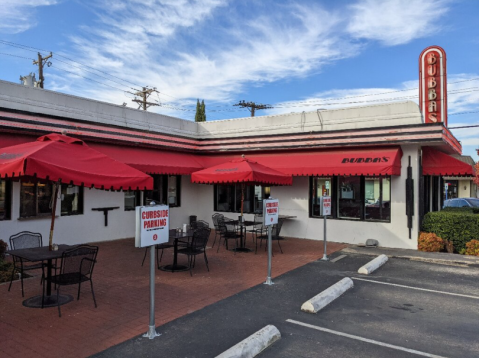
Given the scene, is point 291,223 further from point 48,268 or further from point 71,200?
point 48,268

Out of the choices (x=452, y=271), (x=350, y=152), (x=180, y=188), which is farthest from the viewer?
(x=180, y=188)

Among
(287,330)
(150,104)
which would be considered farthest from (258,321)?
(150,104)

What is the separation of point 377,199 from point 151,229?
9.13m

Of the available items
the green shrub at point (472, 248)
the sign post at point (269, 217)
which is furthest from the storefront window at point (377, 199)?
the sign post at point (269, 217)

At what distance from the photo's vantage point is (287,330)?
16.5ft

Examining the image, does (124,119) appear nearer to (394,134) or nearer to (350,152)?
(350,152)

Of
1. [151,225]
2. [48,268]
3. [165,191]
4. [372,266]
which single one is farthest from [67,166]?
[165,191]

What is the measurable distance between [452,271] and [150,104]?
31.3 m

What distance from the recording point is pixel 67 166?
5.60m

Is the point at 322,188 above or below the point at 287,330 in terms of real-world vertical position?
above

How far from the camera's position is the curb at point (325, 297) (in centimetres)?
571

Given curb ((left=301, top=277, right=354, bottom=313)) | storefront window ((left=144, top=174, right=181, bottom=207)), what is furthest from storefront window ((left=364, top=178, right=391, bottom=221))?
storefront window ((left=144, top=174, right=181, bottom=207))

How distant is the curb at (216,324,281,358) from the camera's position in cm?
406

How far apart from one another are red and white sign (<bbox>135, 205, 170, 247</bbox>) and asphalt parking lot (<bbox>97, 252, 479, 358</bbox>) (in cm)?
125
